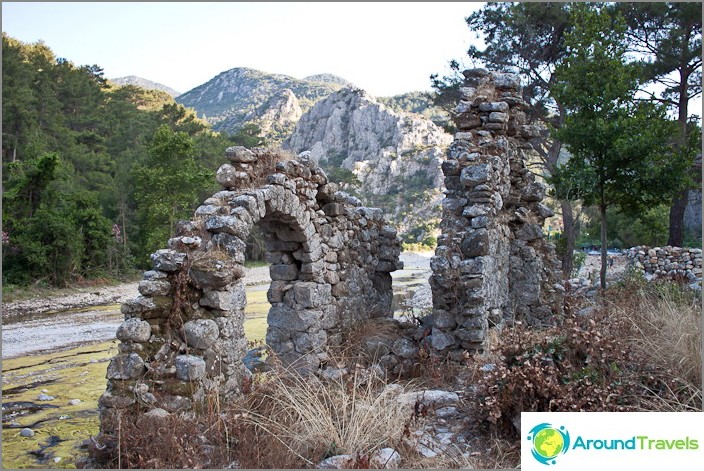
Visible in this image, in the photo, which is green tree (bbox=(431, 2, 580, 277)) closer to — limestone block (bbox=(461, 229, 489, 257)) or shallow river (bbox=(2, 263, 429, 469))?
shallow river (bbox=(2, 263, 429, 469))

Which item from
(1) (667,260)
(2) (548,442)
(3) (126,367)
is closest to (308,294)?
(3) (126,367)

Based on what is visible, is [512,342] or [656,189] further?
[656,189]

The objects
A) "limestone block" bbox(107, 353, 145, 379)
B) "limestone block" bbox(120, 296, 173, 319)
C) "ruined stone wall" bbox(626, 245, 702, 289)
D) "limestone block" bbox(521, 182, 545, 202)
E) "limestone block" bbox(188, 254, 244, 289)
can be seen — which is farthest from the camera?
"ruined stone wall" bbox(626, 245, 702, 289)

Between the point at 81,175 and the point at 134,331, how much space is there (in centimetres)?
2693

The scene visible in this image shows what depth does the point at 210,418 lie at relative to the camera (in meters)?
5.27

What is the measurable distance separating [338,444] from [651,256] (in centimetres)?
1405

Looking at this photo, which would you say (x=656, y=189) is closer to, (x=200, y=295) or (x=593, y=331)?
(x=593, y=331)

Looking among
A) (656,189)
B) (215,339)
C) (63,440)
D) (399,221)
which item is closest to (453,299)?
(215,339)

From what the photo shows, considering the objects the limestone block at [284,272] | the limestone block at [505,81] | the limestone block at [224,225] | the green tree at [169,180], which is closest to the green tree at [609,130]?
the limestone block at [505,81]

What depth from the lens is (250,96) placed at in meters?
100

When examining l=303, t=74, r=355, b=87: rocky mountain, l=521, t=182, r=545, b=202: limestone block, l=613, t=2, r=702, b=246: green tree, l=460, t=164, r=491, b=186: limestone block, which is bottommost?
l=521, t=182, r=545, b=202: limestone block

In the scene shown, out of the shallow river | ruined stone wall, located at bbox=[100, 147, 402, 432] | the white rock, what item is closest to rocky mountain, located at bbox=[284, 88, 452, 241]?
the shallow river

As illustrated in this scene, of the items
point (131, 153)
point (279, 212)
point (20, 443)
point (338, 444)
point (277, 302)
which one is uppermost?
point (131, 153)

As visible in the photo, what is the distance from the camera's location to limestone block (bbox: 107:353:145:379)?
5383mm
